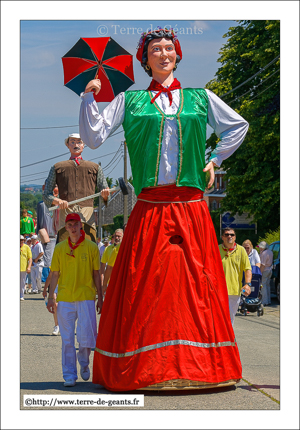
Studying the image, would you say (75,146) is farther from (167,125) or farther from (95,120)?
(167,125)

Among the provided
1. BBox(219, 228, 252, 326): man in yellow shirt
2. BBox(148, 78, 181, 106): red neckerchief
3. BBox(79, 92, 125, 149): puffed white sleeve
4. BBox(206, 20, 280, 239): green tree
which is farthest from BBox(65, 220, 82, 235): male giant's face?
BBox(206, 20, 280, 239): green tree

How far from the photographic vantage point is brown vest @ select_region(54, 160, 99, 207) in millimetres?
7707

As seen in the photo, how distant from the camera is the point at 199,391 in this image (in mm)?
5895

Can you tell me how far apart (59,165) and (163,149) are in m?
2.03

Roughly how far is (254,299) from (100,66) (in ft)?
30.0

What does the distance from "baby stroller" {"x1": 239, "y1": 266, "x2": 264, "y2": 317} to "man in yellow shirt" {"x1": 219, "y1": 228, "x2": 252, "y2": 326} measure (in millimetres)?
5300

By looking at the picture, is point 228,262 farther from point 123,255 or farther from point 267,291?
point 267,291

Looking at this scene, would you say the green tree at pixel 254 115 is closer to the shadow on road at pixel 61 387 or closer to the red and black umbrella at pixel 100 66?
the red and black umbrella at pixel 100 66

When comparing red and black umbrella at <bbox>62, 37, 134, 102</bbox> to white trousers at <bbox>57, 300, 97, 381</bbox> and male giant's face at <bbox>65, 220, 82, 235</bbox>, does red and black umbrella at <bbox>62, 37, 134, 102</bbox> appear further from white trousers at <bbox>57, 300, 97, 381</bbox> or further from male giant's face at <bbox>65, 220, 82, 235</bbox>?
white trousers at <bbox>57, 300, 97, 381</bbox>

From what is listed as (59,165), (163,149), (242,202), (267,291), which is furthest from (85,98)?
(242,202)

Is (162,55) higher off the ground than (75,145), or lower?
higher

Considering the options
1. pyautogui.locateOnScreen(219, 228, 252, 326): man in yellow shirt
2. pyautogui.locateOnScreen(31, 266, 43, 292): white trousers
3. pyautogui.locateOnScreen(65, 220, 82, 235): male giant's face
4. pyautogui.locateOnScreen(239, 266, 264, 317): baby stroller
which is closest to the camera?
pyautogui.locateOnScreen(65, 220, 82, 235): male giant's face

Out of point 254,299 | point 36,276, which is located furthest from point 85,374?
point 36,276

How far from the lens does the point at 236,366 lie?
602cm
